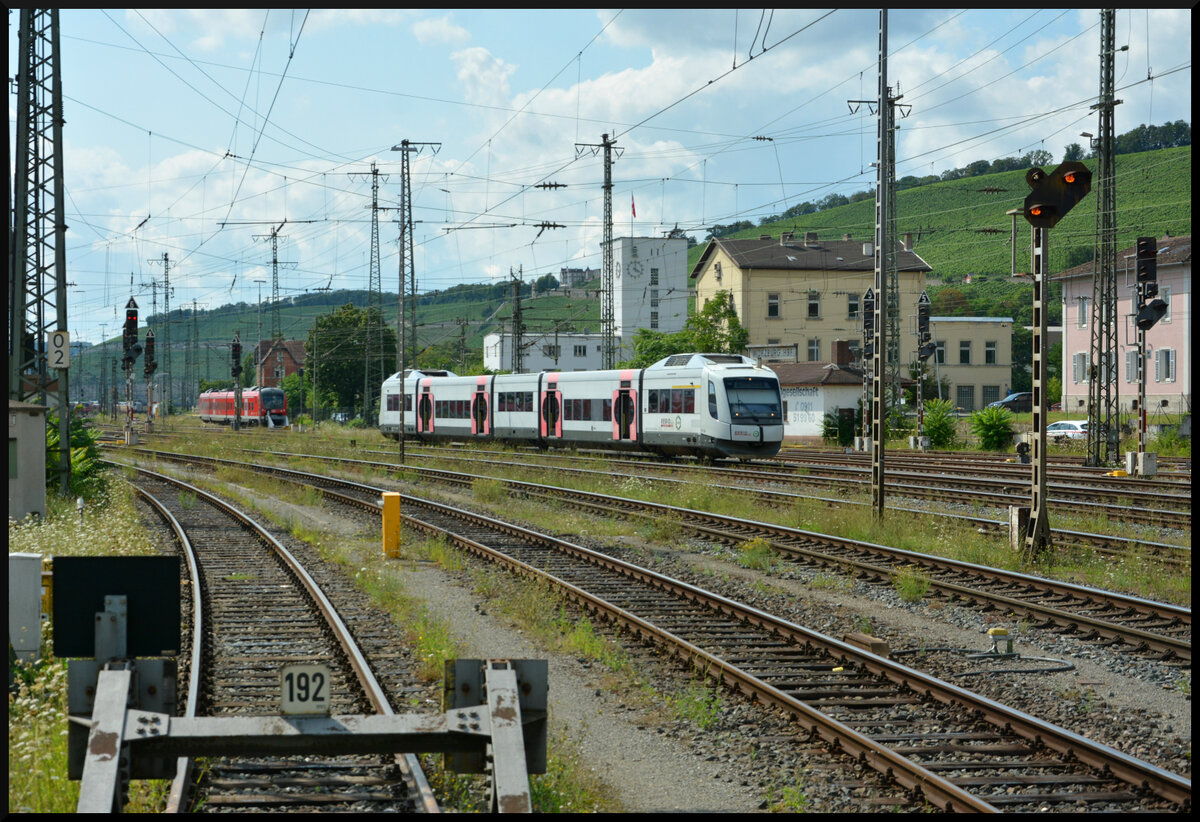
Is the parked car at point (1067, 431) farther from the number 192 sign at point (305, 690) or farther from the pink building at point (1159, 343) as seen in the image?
the number 192 sign at point (305, 690)

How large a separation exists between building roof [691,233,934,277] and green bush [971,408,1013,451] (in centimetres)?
3634

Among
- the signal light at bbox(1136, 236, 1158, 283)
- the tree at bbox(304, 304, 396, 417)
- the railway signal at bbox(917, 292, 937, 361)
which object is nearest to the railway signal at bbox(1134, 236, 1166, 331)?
the signal light at bbox(1136, 236, 1158, 283)

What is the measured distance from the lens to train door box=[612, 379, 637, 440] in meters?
34.2

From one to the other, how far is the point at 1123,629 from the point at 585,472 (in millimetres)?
19714

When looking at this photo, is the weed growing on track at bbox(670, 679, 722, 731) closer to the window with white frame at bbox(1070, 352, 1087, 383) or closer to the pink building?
the pink building

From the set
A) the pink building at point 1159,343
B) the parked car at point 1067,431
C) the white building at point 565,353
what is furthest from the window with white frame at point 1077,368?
the white building at point 565,353

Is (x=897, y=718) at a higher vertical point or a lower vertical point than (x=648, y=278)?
lower

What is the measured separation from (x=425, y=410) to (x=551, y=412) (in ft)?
38.9

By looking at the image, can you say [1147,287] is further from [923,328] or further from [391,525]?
[391,525]

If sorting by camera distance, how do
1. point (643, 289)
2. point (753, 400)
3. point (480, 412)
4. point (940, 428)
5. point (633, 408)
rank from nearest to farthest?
point (753, 400) < point (633, 408) < point (940, 428) < point (480, 412) < point (643, 289)

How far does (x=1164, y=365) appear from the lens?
50781mm

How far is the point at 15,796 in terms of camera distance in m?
6.07

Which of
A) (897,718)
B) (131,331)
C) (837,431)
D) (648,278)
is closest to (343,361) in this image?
(648,278)

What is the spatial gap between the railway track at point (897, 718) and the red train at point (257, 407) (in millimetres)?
69562
